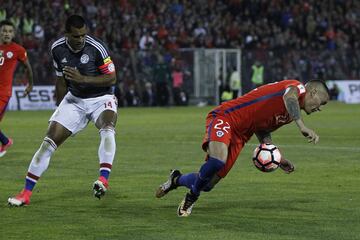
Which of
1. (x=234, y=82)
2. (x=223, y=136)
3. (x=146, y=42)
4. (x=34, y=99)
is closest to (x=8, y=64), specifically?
(x=223, y=136)

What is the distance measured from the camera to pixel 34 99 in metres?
38.5

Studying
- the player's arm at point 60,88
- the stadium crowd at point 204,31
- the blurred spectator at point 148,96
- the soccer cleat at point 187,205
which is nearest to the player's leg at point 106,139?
the player's arm at point 60,88

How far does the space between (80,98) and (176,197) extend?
5.78 feet

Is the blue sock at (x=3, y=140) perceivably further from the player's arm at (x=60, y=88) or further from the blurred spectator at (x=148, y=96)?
the blurred spectator at (x=148, y=96)

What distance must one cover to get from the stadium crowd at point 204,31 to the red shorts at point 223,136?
28044 mm

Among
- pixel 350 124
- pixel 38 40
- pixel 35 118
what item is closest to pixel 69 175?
pixel 350 124

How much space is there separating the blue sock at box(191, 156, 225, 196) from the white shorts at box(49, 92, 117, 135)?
1983mm

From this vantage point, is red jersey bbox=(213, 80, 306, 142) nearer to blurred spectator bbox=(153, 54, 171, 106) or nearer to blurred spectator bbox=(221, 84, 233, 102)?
blurred spectator bbox=(153, 54, 171, 106)

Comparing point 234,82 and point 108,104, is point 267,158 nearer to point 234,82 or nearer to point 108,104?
point 108,104

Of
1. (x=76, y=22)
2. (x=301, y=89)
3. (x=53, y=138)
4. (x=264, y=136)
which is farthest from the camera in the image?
(x=53, y=138)

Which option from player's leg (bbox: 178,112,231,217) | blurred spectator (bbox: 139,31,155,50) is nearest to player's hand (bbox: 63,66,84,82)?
player's leg (bbox: 178,112,231,217)

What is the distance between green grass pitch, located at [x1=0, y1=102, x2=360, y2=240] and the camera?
9.41m

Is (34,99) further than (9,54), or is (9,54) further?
(34,99)

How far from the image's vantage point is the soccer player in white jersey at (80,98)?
444 inches
